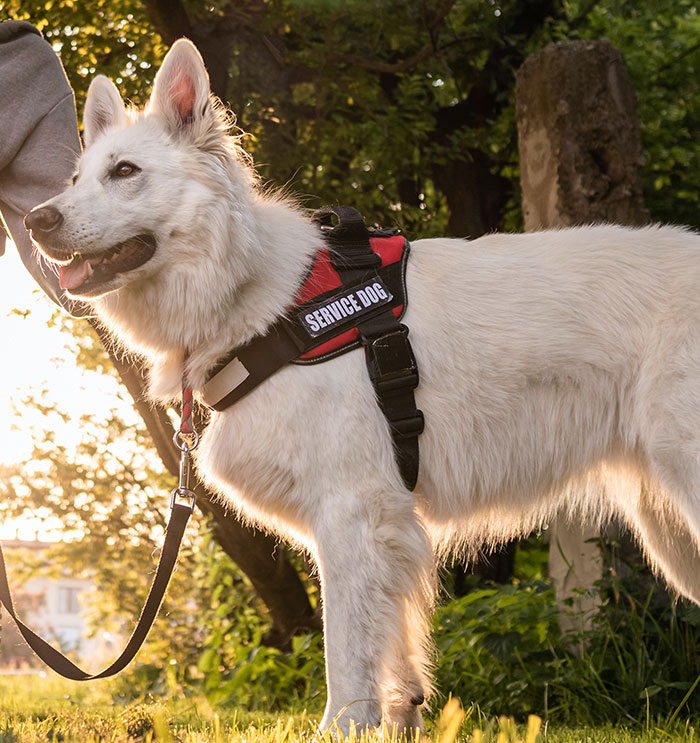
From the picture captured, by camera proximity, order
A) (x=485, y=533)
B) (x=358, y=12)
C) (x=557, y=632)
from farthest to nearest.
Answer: (x=358, y=12), (x=557, y=632), (x=485, y=533)

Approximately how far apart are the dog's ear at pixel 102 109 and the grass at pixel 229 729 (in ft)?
6.96

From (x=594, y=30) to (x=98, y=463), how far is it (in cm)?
561

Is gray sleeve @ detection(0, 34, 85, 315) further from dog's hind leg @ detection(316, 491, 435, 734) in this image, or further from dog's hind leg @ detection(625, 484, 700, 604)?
dog's hind leg @ detection(625, 484, 700, 604)

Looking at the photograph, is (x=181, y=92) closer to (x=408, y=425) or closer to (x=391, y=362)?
(x=391, y=362)

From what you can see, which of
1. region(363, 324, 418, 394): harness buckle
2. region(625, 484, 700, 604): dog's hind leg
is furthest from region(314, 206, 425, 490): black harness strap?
region(625, 484, 700, 604): dog's hind leg

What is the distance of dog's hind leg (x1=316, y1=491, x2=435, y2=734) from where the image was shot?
2.74m

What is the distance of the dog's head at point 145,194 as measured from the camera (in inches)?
114

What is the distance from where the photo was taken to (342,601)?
2818mm

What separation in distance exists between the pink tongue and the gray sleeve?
0.91 feet

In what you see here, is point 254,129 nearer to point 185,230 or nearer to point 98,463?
point 98,463

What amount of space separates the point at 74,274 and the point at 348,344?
A: 97 centimetres

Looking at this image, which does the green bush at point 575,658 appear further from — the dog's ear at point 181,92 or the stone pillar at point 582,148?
the dog's ear at point 181,92

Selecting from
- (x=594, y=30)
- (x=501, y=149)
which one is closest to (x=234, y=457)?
(x=501, y=149)

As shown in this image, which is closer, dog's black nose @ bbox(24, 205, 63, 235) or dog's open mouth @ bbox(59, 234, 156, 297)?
dog's black nose @ bbox(24, 205, 63, 235)
